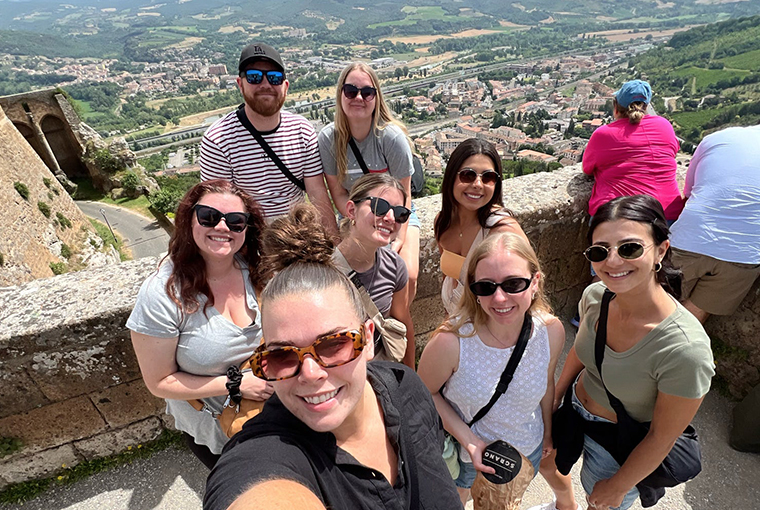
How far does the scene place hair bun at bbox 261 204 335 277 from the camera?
155 cm

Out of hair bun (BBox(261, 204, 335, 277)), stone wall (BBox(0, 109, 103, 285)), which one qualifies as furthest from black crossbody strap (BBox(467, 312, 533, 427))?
stone wall (BBox(0, 109, 103, 285))

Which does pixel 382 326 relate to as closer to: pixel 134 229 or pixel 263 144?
pixel 263 144

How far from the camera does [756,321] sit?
9.04 ft

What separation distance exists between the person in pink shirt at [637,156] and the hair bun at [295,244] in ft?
7.30

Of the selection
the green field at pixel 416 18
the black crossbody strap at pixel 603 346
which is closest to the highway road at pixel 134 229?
the black crossbody strap at pixel 603 346

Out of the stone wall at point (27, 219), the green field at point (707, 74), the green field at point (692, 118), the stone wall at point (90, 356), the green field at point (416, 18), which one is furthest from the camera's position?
the green field at point (416, 18)

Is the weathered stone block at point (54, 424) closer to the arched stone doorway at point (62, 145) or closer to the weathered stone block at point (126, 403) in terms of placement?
the weathered stone block at point (126, 403)

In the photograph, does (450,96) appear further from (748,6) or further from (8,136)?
(748,6)

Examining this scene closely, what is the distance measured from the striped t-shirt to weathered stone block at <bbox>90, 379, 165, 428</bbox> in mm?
1327

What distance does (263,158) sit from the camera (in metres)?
2.61

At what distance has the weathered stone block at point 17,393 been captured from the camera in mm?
2121

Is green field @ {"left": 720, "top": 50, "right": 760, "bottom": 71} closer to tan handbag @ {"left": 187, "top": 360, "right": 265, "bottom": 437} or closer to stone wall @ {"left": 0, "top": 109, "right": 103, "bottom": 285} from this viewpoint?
stone wall @ {"left": 0, "top": 109, "right": 103, "bottom": 285}

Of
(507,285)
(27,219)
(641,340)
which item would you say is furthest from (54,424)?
(27,219)

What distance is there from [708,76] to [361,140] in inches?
3201
